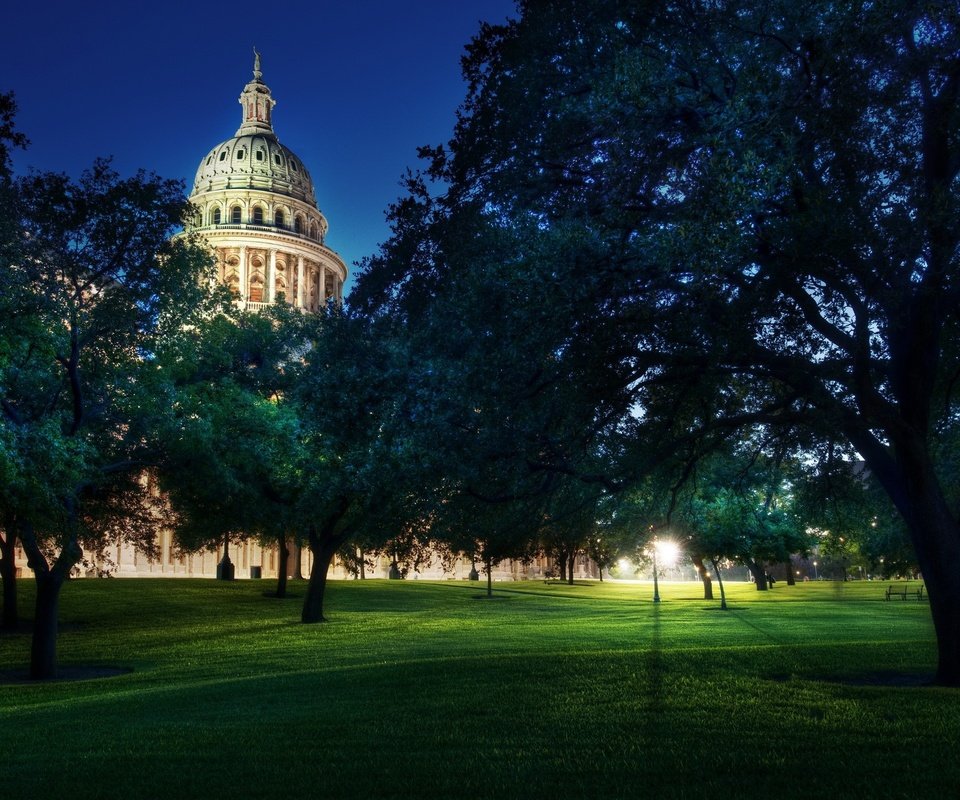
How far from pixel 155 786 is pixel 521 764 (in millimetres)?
3691

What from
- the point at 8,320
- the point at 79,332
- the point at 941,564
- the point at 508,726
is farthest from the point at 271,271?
the point at 508,726

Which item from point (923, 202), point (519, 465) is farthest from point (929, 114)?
point (519, 465)

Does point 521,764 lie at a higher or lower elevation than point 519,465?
lower

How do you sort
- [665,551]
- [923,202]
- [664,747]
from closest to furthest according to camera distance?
[664,747] → [923,202] → [665,551]

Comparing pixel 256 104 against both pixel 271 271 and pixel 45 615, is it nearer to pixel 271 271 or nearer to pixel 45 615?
pixel 271 271

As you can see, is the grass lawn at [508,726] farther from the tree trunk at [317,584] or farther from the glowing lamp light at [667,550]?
the glowing lamp light at [667,550]

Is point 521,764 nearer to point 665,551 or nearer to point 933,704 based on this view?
point 933,704

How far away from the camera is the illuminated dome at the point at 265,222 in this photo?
116000 millimetres

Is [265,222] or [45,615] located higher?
[265,222]

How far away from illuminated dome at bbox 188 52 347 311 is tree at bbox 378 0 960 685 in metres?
100

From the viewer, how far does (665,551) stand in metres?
55.4

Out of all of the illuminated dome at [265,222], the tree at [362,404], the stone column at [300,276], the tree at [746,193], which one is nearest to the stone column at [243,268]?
the illuminated dome at [265,222]

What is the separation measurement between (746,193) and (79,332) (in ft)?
56.6

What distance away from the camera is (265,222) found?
12044 centimetres
